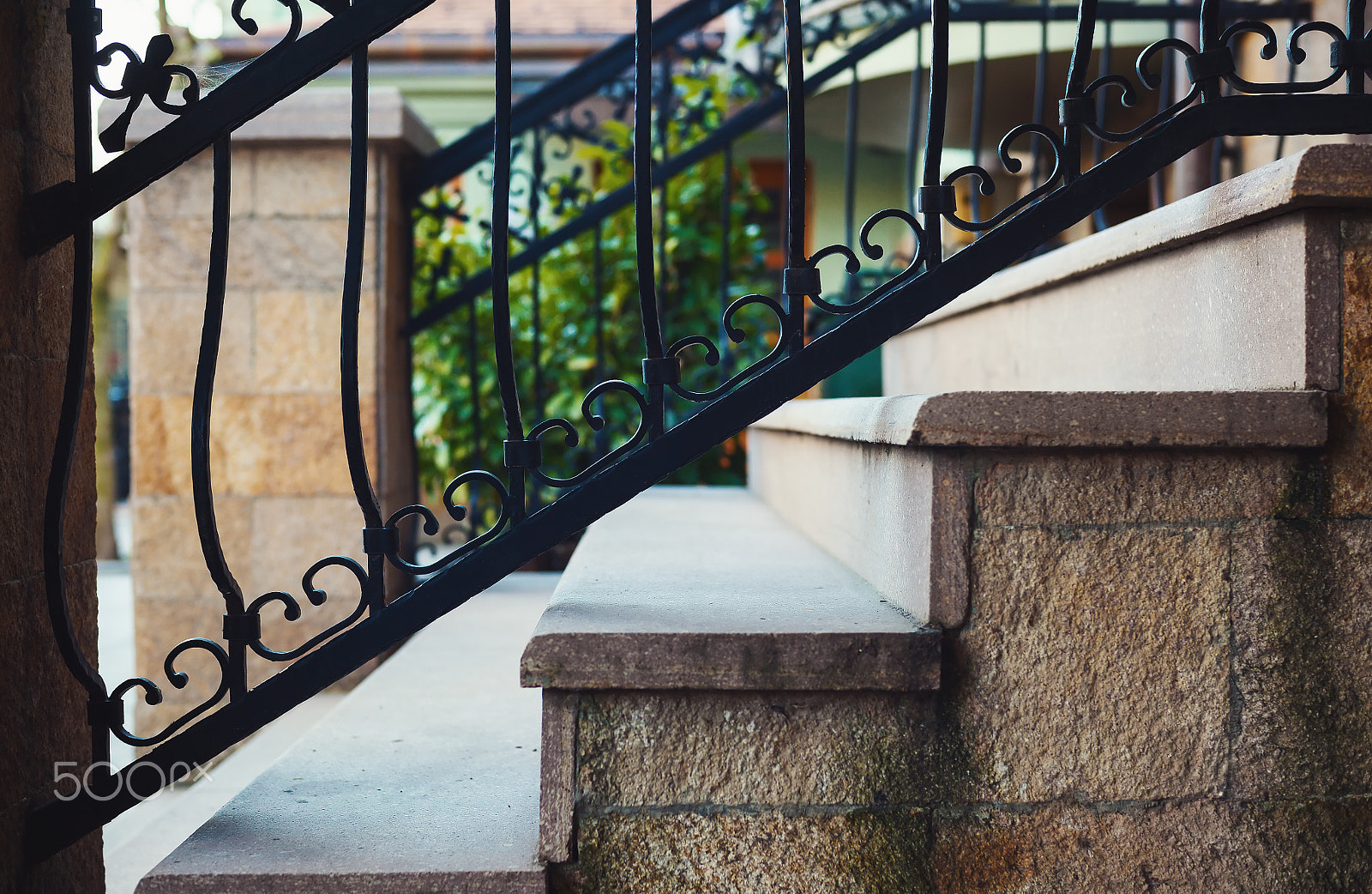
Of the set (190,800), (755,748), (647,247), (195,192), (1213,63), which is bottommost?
(190,800)

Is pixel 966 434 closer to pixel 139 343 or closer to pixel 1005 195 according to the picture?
pixel 139 343

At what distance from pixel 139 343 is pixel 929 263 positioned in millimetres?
2461

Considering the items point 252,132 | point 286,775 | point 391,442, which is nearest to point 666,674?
point 286,775

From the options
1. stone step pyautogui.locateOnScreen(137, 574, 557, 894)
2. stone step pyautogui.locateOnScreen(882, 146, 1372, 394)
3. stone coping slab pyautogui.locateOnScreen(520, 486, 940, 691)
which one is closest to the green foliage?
stone step pyautogui.locateOnScreen(882, 146, 1372, 394)

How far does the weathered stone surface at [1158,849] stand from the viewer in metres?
1.30

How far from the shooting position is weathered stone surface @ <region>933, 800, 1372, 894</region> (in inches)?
51.2

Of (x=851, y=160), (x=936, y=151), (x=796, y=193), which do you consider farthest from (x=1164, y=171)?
(x=796, y=193)

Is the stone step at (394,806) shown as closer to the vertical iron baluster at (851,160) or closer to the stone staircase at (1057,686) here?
the stone staircase at (1057,686)

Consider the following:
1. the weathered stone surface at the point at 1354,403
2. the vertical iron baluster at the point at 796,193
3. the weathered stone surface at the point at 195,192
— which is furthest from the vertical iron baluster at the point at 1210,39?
the weathered stone surface at the point at 195,192

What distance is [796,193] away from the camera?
1.45 metres

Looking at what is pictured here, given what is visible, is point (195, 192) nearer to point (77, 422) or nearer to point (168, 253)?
point (168, 253)

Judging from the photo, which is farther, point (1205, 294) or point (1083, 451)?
point (1205, 294)

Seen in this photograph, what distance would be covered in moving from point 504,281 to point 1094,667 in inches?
37.2

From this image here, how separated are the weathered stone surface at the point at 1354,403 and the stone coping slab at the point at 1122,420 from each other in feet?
0.16
